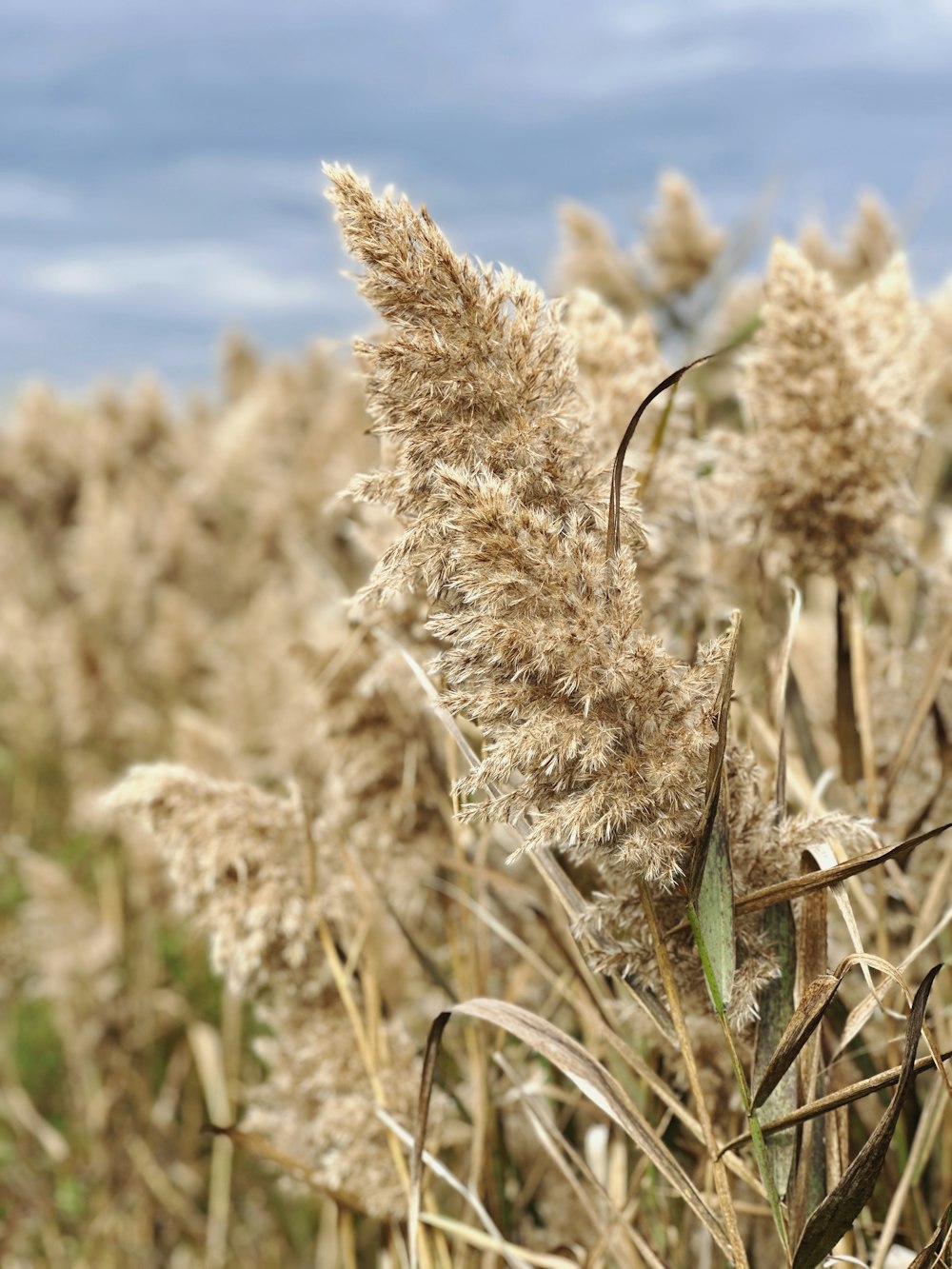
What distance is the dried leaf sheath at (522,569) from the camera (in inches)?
32.8

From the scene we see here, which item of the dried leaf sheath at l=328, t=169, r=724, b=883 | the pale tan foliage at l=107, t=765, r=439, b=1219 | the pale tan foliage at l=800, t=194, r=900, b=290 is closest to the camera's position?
the dried leaf sheath at l=328, t=169, r=724, b=883

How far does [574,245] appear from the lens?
4.36 meters

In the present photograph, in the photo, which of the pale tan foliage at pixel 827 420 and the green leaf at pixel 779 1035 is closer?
the green leaf at pixel 779 1035

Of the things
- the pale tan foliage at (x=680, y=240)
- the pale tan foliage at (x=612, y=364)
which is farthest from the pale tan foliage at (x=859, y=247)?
the pale tan foliage at (x=612, y=364)

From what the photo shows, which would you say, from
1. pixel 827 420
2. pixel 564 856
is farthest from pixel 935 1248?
pixel 827 420

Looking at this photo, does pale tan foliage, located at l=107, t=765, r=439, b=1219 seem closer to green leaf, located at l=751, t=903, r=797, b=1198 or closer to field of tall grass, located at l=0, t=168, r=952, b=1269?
field of tall grass, located at l=0, t=168, r=952, b=1269

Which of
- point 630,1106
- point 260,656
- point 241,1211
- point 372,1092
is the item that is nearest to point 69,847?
point 260,656

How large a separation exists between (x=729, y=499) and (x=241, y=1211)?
231cm

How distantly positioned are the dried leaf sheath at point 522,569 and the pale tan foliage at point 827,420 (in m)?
0.60

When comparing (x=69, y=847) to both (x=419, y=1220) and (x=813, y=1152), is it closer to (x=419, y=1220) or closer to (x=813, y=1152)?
(x=419, y=1220)

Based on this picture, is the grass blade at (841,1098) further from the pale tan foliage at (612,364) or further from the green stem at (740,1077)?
the pale tan foliage at (612,364)

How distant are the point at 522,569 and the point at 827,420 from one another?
74 cm

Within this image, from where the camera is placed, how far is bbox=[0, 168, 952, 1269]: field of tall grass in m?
0.87

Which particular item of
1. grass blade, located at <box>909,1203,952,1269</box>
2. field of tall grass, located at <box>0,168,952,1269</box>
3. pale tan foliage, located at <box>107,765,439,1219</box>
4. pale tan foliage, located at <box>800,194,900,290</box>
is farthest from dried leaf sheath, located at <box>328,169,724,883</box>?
pale tan foliage, located at <box>800,194,900,290</box>
